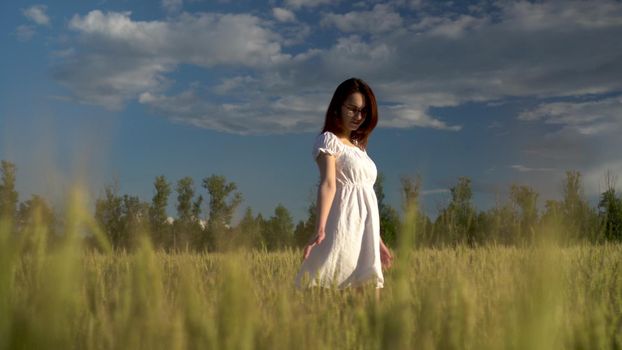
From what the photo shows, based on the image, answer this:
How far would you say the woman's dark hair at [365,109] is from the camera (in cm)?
448

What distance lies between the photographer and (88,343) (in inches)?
58.7

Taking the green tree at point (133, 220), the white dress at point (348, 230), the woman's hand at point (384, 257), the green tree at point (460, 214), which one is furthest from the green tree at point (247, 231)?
the woman's hand at point (384, 257)

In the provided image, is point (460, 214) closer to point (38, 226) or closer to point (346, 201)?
point (346, 201)

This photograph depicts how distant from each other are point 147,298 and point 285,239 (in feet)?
1.67

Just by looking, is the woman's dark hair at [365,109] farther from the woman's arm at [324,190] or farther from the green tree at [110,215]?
the green tree at [110,215]

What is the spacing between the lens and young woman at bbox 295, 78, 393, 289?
13.6 ft

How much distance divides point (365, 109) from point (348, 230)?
943 millimetres

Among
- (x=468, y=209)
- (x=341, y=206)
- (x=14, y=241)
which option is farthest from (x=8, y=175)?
(x=341, y=206)

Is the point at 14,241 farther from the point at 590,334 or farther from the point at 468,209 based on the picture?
the point at 468,209

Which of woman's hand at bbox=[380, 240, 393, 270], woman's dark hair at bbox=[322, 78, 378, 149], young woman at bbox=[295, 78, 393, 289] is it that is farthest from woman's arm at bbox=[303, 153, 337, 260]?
woman's hand at bbox=[380, 240, 393, 270]

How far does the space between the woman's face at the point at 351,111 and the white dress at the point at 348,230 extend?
0.18 metres

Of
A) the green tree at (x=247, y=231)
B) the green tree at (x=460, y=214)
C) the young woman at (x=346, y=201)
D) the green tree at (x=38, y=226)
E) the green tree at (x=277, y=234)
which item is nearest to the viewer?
the green tree at (x=247, y=231)

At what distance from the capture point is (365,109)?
4.62 meters

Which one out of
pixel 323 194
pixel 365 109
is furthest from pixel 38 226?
pixel 365 109
